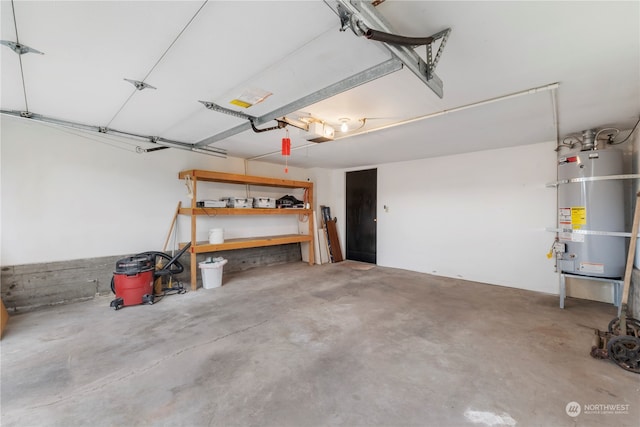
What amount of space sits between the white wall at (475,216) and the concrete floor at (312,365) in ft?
2.86

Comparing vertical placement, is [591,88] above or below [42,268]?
above

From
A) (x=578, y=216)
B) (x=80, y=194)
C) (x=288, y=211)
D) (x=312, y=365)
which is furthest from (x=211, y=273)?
(x=578, y=216)

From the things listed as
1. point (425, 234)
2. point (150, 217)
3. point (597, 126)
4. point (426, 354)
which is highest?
point (597, 126)

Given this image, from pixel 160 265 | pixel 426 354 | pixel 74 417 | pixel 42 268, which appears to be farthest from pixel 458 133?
pixel 42 268

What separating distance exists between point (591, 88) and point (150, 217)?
18.4ft

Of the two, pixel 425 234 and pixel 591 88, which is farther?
pixel 425 234

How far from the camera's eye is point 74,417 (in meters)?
1.53

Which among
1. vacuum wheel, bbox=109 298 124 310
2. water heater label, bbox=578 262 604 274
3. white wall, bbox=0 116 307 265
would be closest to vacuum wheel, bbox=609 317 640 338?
water heater label, bbox=578 262 604 274

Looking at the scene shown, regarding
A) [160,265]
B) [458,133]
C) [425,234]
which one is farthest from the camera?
[425,234]

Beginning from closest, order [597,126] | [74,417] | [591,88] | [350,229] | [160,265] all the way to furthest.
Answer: [74,417] → [591,88] → [597,126] → [160,265] → [350,229]

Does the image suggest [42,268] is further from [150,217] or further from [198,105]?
[198,105]

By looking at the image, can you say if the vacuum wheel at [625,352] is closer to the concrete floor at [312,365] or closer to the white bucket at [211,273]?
the concrete floor at [312,365]

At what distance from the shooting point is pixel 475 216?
4.47m

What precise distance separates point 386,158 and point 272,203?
249cm
